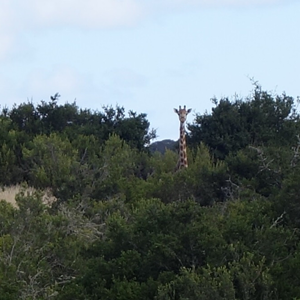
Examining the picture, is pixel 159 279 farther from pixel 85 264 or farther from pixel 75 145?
pixel 75 145

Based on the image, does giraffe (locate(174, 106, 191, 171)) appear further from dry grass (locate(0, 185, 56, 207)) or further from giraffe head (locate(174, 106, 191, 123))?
dry grass (locate(0, 185, 56, 207))

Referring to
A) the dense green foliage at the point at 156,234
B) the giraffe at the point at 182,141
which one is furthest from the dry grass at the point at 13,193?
the giraffe at the point at 182,141

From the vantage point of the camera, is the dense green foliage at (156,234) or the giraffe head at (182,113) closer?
the dense green foliage at (156,234)

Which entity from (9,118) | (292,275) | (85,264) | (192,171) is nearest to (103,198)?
(192,171)

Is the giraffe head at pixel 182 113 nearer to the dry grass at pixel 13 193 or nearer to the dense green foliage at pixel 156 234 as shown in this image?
the dense green foliage at pixel 156 234

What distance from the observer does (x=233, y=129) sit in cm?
2564

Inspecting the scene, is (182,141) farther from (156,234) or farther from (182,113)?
(156,234)

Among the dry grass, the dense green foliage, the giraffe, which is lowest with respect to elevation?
the dense green foliage

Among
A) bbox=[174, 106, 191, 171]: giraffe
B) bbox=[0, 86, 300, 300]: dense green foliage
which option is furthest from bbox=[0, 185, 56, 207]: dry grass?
bbox=[174, 106, 191, 171]: giraffe

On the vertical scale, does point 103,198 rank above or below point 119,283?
above

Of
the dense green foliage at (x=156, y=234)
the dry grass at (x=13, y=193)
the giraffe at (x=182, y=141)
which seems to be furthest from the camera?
the giraffe at (x=182, y=141)

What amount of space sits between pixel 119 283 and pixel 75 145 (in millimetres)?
15826

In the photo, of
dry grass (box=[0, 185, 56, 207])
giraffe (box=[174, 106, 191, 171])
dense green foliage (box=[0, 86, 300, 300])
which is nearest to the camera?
dense green foliage (box=[0, 86, 300, 300])

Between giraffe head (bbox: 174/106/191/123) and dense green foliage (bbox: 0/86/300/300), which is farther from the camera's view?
giraffe head (bbox: 174/106/191/123)
